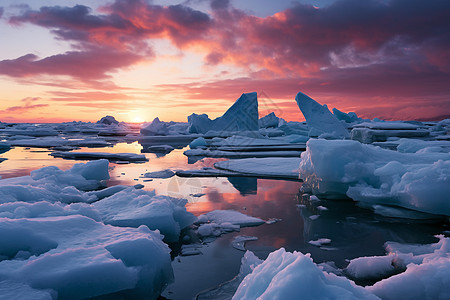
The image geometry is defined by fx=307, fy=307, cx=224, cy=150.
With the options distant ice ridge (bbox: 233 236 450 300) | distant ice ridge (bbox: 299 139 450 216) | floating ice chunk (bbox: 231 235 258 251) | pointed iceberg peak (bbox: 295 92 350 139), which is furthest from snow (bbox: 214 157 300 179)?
pointed iceberg peak (bbox: 295 92 350 139)

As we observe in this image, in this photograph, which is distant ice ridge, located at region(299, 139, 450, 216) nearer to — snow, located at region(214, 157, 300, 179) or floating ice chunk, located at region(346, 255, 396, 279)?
snow, located at region(214, 157, 300, 179)

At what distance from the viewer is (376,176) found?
18.7 ft

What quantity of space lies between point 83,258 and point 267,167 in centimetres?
802

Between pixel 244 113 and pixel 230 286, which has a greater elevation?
pixel 244 113

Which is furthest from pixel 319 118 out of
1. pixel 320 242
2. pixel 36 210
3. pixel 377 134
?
pixel 36 210

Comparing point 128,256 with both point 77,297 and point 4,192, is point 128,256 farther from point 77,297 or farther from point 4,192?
point 4,192

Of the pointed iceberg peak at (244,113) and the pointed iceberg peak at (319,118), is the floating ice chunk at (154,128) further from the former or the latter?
the pointed iceberg peak at (319,118)

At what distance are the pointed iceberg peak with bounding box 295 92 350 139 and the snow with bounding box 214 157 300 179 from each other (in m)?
11.1

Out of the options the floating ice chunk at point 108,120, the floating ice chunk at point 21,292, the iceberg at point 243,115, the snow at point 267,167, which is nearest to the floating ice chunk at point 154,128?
the iceberg at point 243,115

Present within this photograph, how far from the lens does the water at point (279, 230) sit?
10.4 feet

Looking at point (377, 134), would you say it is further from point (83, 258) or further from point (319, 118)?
point (83, 258)

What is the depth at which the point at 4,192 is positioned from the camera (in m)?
4.04

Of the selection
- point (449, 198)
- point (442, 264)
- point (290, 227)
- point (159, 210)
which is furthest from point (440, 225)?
point (159, 210)

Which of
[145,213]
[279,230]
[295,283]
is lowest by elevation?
[279,230]
